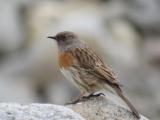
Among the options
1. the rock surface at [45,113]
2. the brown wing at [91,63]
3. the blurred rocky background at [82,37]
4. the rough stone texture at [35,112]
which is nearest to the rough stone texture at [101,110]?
the rock surface at [45,113]

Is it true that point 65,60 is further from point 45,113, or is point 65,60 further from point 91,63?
point 45,113

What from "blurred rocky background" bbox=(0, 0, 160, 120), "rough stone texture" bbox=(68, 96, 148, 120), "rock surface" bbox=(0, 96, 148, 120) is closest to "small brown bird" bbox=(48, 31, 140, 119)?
"rough stone texture" bbox=(68, 96, 148, 120)

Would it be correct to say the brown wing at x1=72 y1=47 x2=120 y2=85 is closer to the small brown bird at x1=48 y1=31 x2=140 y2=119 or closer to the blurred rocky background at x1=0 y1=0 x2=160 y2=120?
the small brown bird at x1=48 y1=31 x2=140 y2=119

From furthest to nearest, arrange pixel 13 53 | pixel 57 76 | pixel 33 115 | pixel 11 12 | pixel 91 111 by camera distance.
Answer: pixel 11 12 < pixel 13 53 < pixel 57 76 < pixel 91 111 < pixel 33 115

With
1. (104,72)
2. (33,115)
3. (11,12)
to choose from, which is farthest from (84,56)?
(11,12)

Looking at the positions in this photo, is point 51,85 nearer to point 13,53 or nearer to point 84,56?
point 13,53

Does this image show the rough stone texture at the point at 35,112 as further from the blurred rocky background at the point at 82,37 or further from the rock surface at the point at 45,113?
the blurred rocky background at the point at 82,37
